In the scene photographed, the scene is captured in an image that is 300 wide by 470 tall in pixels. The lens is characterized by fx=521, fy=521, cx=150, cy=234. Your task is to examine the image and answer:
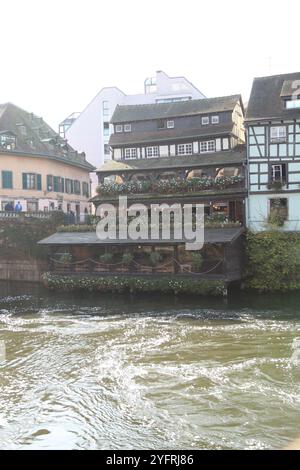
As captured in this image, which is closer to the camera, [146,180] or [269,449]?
[269,449]

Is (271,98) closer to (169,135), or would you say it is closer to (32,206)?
(169,135)

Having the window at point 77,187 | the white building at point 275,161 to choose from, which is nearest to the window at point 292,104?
the white building at point 275,161

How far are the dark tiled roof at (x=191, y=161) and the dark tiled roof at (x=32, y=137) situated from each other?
7883 millimetres

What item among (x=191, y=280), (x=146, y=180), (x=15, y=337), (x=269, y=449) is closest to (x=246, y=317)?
(x=191, y=280)

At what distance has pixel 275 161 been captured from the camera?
29.8 meters

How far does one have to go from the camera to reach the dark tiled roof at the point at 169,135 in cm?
3431

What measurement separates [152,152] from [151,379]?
25339 millimetres

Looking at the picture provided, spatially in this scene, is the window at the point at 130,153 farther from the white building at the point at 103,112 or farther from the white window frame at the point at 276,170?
the white building at the point at 103,112

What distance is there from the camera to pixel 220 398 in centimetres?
1100

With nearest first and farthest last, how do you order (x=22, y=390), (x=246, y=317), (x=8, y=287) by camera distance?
1. (x=22, y=390)
2. (x=246, y=317)
3. (x=8, y=287)

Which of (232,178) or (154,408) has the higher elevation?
(232,178)

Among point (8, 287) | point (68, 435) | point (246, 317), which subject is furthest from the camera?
point (8, 287)

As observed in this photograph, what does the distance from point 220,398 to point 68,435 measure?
3332mm
